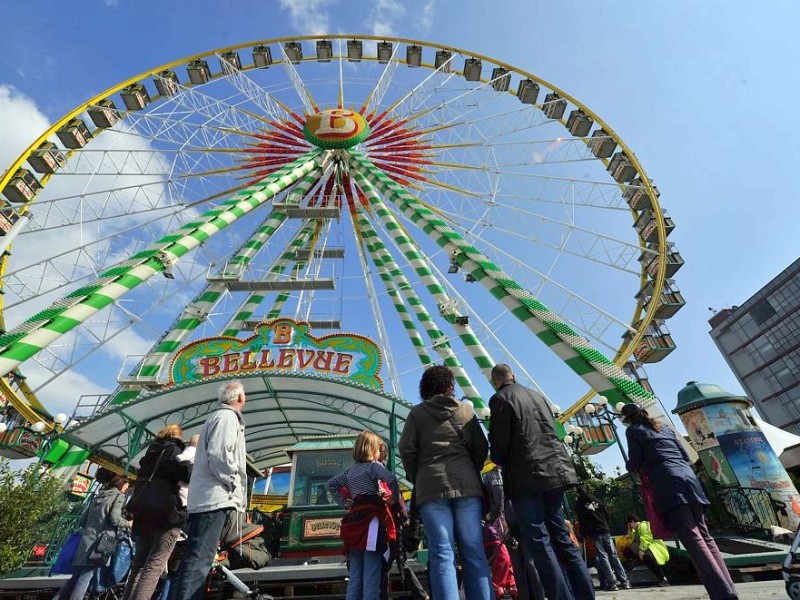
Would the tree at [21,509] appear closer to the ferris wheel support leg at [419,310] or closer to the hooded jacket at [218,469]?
the hooded jacket at [218,469]

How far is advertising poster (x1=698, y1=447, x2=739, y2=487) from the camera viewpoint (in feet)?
33.7

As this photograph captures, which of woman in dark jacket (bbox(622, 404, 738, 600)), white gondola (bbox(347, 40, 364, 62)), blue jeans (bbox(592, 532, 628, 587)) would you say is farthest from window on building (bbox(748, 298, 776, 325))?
woman in dark jacket (bbox(622, 404, 738, 600))

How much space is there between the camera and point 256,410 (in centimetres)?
1155

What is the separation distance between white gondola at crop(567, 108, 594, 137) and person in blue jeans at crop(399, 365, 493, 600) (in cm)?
1730

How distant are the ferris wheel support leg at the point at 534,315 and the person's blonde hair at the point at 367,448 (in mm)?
7088

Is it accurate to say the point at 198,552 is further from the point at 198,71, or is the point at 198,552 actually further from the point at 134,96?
the point at 198,71

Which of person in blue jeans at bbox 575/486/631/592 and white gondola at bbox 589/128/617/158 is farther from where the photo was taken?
white gondola at bbox 589/128/617/158

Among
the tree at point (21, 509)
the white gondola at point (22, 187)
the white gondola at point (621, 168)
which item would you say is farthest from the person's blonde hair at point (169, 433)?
the white gondola at point (621, 168)

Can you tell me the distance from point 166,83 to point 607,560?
1977 centimetres

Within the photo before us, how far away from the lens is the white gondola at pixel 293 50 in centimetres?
1853

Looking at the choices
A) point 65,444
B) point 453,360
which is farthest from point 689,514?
point 65,444

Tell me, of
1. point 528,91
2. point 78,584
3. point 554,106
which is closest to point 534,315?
point 78,584

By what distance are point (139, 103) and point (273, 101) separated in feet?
15.7

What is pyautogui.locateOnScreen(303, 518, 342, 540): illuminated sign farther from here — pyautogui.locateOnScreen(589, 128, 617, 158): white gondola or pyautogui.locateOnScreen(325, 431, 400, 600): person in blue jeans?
pyautogui.locateOnScreen(589, 128, 617, 158): white gondola
